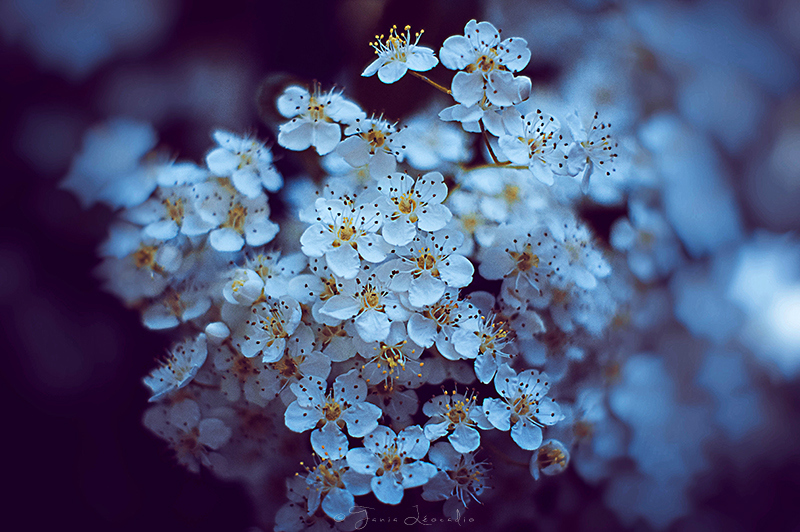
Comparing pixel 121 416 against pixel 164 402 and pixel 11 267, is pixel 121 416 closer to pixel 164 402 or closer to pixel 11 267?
pixel 164 402

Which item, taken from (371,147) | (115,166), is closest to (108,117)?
(115,166)

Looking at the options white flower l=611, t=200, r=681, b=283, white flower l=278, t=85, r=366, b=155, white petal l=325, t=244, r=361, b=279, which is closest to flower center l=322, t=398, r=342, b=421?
white petal l=325, t=244, r=361, b=279

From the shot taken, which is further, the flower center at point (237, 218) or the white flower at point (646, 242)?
the white flower at point (646, 242)

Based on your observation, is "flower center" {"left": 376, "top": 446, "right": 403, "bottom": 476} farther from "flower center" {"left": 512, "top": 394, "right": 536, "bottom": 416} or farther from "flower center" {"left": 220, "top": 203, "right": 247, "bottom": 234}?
"flower center" {"left": 220, "top": 203, "right": 247, "bottom": 234}

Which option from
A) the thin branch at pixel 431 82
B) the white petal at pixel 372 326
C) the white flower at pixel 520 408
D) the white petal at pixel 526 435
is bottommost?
Result: the white petal at pixel 526 435

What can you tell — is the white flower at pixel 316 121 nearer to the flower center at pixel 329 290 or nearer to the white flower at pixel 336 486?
the flower center at pixel 329 290

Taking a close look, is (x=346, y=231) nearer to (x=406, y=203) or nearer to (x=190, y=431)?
(x=406, y=203)

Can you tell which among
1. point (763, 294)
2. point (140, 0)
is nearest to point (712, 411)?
point (763, 294)

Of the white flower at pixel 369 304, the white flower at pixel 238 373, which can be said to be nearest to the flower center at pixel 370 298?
the white flower at pixel 369 304
